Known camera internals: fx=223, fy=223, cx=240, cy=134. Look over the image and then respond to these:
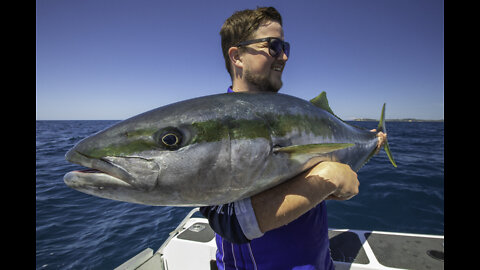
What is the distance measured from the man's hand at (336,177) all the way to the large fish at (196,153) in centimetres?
7

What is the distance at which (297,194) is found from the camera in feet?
4.33

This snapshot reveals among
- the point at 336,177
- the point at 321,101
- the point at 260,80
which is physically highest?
the point at 260,80

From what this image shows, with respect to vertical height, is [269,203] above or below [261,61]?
below

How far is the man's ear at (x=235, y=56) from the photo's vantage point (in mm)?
1980

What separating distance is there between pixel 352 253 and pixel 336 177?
2.89 meters

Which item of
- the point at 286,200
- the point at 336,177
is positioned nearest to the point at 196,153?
the point at 286,200

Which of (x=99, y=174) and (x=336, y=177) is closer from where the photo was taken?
(x=99, y=174)

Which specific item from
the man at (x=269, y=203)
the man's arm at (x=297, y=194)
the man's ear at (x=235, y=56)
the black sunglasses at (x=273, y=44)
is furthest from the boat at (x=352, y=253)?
the black sunglasses at (x=273, y=44)

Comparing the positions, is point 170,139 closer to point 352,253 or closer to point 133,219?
point 352,253

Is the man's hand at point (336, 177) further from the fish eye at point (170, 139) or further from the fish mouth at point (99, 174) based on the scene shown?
the fish mouth at point (99, 174)

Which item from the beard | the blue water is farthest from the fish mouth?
the blue water
